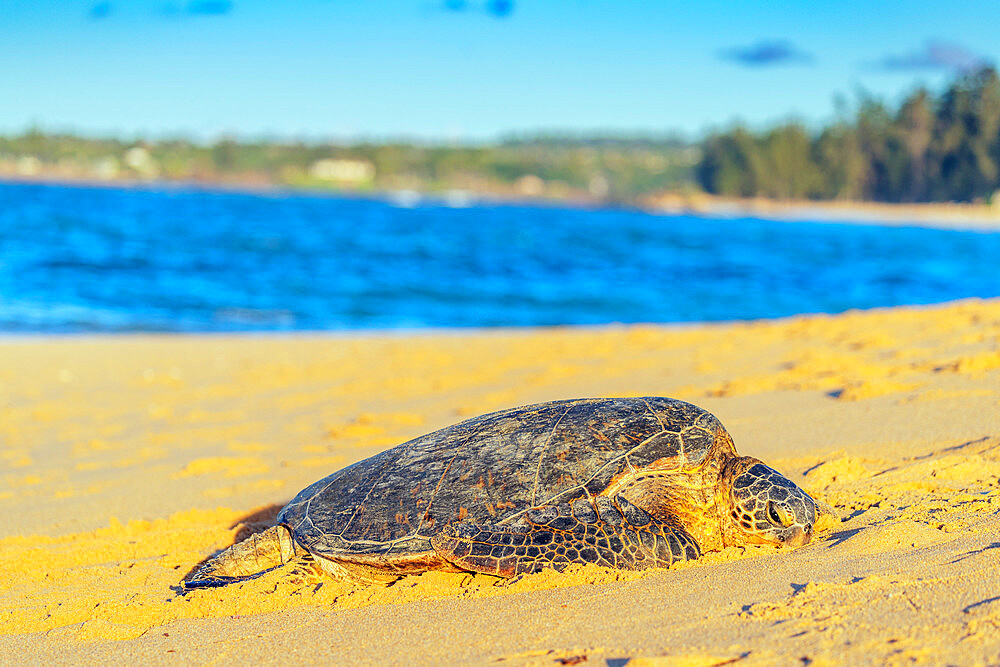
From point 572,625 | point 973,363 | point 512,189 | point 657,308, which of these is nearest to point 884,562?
point 572,625

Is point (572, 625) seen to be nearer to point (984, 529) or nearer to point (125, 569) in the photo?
point (984, 529)

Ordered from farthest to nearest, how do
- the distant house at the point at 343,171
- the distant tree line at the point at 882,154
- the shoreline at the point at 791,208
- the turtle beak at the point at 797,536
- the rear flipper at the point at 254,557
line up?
the distant house at the point at 343,171 → the distant tree line at the point at 882,154 → the shoreline at the point at 791,208 → the rear flipper at the point at 254,557 → the turtle beak at the point at 797,536

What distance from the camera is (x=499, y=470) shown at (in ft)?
9.81

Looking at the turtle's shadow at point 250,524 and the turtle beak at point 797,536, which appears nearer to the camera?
the turtle beak at point 797,536

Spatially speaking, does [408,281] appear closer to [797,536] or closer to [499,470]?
[499,470]

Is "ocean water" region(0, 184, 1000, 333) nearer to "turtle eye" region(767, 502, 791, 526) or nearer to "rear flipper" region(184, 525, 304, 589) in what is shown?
"rear flipper" region(184, 525, 304, 589)

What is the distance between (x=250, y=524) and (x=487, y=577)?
59.6 inches

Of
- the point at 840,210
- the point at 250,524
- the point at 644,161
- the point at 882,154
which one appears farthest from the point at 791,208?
the point at 250,524

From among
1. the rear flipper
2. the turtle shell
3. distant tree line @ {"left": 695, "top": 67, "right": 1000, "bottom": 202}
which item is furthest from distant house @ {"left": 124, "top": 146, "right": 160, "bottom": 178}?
the turtle shell

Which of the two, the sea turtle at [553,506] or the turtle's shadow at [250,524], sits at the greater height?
the sea turtle at [553,506]

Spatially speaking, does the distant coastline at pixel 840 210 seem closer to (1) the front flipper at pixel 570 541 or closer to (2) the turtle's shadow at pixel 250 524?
(2) the turtle's shadow at pixel 250 524

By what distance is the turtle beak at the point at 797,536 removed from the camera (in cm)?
288

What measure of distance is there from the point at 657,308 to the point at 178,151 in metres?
174

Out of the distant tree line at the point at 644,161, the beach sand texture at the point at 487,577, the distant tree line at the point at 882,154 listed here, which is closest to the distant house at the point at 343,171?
the distant tree line at the point at 644,161
